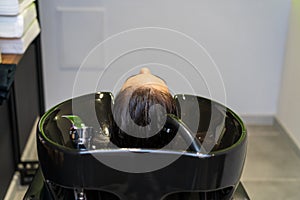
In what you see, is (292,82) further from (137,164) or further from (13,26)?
(137,164)

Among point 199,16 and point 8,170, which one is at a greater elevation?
point 199,16

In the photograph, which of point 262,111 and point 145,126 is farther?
point 262,111

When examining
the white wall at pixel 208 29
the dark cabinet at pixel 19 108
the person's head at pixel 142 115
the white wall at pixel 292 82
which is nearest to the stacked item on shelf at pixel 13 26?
the dark cabinet at pixel 19 108

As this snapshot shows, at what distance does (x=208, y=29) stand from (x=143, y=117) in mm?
1671

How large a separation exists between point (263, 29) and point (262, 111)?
486 mm

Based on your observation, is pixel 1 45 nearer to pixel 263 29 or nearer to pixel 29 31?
pixel 29 31

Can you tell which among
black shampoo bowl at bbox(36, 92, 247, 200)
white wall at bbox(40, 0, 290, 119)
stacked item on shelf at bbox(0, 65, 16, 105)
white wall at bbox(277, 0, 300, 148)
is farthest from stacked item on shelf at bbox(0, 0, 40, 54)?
white wall at bbox(277, 0, 300, 148)

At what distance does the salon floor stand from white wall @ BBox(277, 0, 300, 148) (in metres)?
0.09

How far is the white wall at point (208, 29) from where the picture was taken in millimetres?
2383

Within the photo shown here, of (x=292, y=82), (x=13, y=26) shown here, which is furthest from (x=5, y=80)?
(x=292, y=82)

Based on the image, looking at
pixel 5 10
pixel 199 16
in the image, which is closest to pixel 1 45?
pixel 5 10

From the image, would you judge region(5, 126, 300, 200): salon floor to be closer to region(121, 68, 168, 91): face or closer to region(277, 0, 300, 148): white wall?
region(277, 0, 300, 148): white wall

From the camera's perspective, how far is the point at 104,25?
2402mm

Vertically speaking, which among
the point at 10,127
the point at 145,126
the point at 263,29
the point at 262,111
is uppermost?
the point at 145,126
